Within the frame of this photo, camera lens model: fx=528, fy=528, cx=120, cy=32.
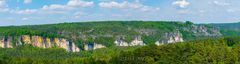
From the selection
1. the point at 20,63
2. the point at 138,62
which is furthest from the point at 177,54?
the point at 20,63

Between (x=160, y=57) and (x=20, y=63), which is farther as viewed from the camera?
(x=20, y=63)

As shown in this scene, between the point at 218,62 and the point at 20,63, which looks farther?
the point at 20,63

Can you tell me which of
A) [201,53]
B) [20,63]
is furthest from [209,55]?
[20,63]

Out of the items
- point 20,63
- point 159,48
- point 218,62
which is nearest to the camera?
point 218,62

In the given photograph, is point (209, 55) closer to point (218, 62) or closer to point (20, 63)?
point (218, 62)

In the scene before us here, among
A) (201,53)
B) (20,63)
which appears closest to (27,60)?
(20,63)

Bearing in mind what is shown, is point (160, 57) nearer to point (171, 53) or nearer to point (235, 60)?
point (171, 53)

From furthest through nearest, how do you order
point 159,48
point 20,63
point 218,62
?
point 20,63 < point 159,48 < point 218,62

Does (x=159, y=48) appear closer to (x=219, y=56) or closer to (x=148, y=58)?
(x=148, y=58)
